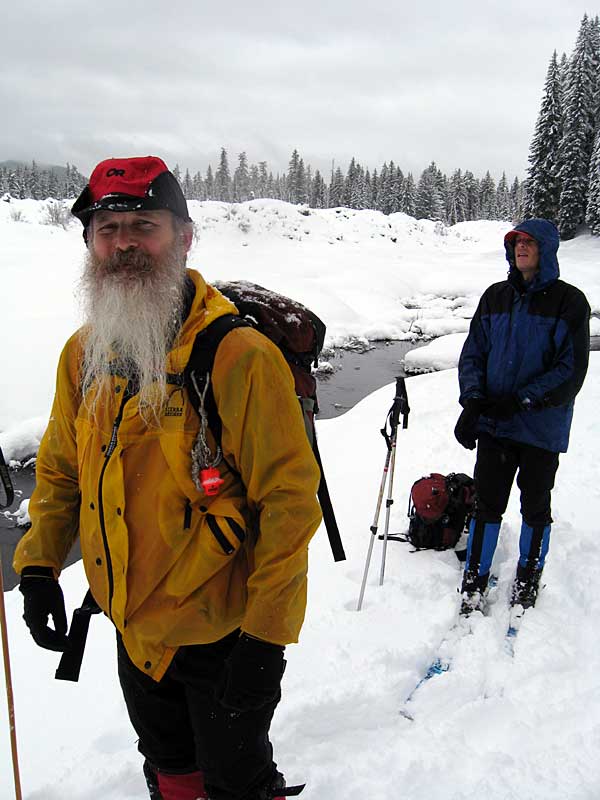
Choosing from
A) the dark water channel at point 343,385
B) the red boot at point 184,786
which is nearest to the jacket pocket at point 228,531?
the red boot at point 184,786

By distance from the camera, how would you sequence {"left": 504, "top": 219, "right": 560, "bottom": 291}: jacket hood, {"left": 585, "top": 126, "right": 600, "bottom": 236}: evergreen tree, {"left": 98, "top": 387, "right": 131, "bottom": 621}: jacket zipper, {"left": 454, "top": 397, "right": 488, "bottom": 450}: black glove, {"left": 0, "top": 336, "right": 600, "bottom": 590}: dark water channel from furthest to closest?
1. {"left": 585, "top": 126, "right": 600, "bottom": 236}: evergreen tree
2. {"left": 0, "top": 336, "right": 600, "bottom": 590}: dark water channel
3. {"left": 454, "top": 397, "right": 488, "bottom": 450}: black glove
4. {"left": 504, "top": 219, "right": 560, "bottom": 291}: jacket hood
5. {"left": 98, "top": 387, "right": 131, "bottom": 621}: jacket zipper

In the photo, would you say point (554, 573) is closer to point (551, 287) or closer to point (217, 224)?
point (551, 287)

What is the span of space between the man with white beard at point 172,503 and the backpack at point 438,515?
269 centimetres

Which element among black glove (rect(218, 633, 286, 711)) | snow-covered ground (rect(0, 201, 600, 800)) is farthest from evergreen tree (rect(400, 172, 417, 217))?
black glove (rect(218, 633, 286, 711))

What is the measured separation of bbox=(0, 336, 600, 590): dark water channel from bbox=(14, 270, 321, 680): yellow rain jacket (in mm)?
4627

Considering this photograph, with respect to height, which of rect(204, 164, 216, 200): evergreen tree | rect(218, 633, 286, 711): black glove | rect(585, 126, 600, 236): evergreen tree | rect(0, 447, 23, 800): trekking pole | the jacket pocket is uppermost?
rect(204, 164, 216, 200): evergreen tree

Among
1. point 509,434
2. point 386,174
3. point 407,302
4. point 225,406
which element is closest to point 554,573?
point 509,434

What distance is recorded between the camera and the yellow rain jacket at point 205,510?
4.85 ft

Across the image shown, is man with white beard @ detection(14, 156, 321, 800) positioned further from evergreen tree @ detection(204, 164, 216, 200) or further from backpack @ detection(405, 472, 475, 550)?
evergreen tree @ detection(204, 164, 216, 200)

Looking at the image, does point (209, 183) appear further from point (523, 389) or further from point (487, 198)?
point (523, 389)

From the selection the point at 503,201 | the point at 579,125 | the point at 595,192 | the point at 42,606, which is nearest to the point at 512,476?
the point at 42,606

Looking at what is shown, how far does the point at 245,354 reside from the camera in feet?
4.80

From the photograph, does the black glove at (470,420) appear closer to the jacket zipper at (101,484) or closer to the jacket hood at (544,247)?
the jacket hood at (544,247)

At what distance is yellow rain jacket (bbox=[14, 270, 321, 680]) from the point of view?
1479 mm
